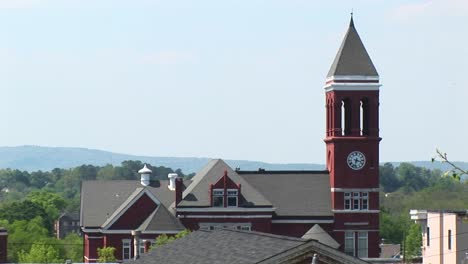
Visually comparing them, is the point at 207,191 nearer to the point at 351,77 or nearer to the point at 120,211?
the point at 120,211

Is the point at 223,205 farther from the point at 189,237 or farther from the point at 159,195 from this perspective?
the point at 189,237

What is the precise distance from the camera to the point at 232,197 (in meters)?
96.1

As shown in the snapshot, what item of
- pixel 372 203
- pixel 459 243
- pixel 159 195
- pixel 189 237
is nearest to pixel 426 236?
pixel 459 243

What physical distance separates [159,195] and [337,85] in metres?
12.5

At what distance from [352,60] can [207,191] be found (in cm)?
1138

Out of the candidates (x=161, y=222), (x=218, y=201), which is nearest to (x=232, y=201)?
(x=218, y=201)

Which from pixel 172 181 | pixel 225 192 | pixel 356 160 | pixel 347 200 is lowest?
pixel 347 200

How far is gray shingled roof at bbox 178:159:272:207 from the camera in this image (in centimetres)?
9588

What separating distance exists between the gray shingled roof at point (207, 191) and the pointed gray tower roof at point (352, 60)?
816cm

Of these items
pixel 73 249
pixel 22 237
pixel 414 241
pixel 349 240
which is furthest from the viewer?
pixel 414 241

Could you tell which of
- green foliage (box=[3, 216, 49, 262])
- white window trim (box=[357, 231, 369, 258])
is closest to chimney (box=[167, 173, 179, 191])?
white window trim (box=[357, 231, 369, 258])

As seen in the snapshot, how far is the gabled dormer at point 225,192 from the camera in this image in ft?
314

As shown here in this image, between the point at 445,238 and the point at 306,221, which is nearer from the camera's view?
the point at 445,238

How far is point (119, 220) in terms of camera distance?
9494cm
